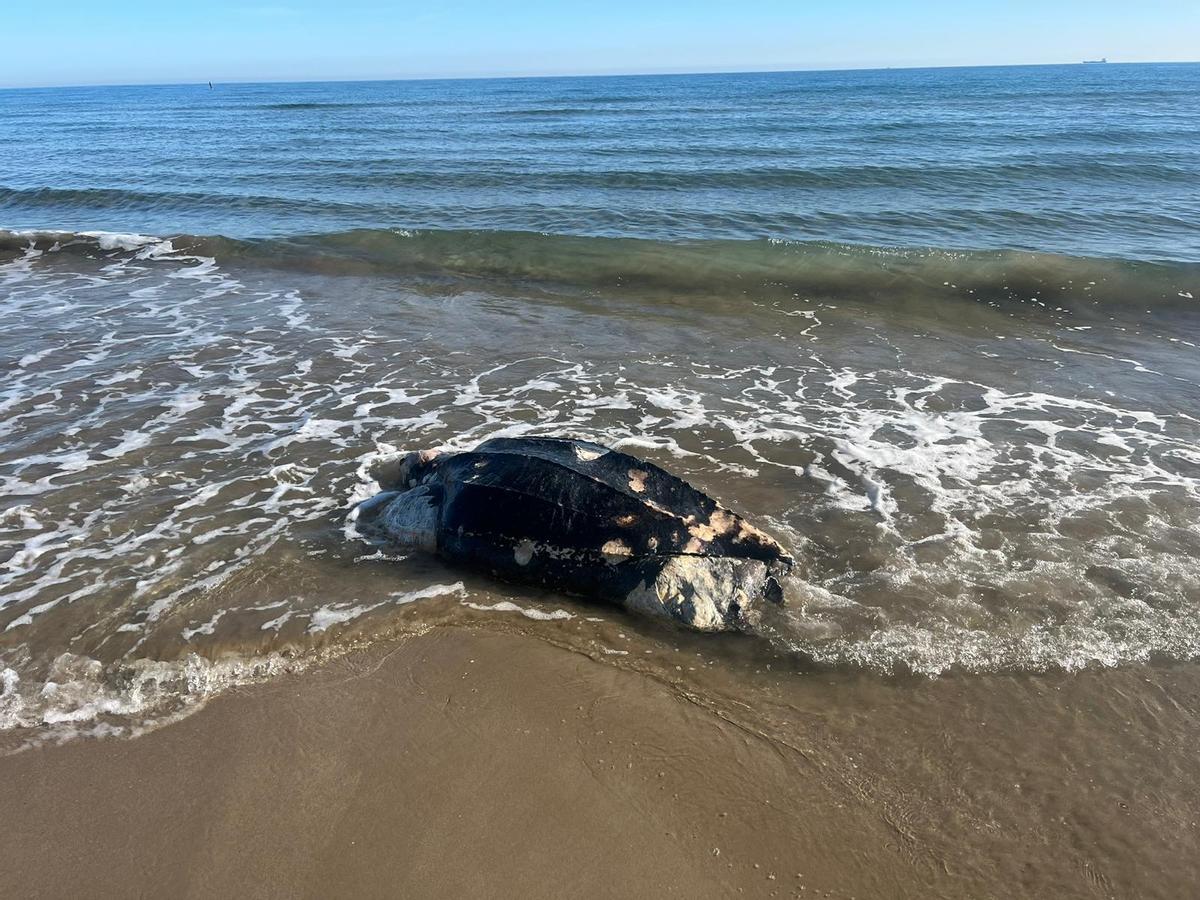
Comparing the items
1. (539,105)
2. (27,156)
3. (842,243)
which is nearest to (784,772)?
(842,243)

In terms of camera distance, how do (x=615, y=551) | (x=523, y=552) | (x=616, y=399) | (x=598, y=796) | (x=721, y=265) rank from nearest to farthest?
1. (x=598, y=796)
2. (x=615, y=551)
3. (x=523, y=552)
4. (x=616, y=399)
5. (x=721, y=265)

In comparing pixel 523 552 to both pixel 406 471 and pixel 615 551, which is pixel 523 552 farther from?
pixel 406 471

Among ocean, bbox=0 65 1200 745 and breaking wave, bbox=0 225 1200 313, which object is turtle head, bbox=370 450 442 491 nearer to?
ocean, bbox=0 65 1200 745

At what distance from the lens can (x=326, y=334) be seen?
11.2 metres

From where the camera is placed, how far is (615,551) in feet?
17.2

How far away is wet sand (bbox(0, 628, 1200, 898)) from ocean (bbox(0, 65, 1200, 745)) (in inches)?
14.5

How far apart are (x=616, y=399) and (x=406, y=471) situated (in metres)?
3.02

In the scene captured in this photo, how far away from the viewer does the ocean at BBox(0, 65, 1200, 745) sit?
500 cm

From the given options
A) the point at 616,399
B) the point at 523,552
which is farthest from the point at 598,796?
the point at 616,399

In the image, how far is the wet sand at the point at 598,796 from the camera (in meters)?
3.43

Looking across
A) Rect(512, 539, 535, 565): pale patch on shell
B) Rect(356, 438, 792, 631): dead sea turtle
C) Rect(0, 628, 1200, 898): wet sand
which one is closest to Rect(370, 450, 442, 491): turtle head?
Rect(356, 438, 792, 631): dead sea turtle

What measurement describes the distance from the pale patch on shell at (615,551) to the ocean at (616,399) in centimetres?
38

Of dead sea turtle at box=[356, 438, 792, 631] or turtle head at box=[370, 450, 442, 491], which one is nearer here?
dead sea turtle at box=[356, 438, 792, 631]

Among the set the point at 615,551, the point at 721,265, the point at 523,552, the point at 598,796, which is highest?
the point at 721,265
